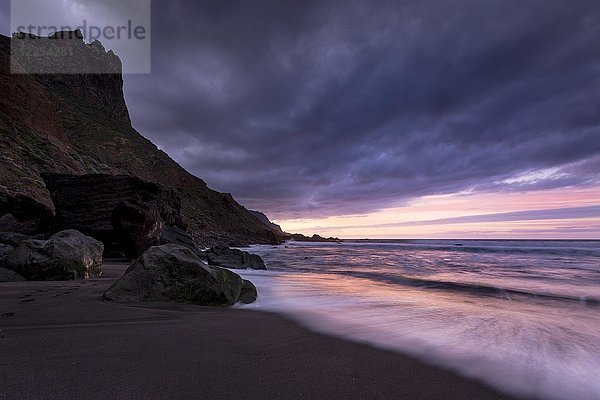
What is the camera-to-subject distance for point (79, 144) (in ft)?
107

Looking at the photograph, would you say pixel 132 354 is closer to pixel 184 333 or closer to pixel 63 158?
pixel 184 333

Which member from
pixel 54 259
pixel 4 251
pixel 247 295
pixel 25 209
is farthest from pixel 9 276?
pixel 25 209

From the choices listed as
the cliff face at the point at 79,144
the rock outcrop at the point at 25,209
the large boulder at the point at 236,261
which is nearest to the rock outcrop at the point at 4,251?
the large boulder at the point at 236,261

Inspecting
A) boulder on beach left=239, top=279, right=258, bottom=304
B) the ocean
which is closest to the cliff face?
boulder on beach left=239, top=279, right=258, bottom=304

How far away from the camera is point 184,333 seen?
8.86 ft

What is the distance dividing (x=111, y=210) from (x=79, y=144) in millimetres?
27104

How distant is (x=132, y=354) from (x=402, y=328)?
2826 millimetres

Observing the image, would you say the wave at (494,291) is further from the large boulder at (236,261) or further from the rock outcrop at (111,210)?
the rock outcrop at (111,210)

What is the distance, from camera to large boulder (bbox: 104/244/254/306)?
152 inches

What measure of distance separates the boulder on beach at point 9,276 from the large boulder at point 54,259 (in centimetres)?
11

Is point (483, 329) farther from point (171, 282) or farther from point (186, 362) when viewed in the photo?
point (171, 282)

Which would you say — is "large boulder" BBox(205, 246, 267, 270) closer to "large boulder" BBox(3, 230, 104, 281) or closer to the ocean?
the ocean

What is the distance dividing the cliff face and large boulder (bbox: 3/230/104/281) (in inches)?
357

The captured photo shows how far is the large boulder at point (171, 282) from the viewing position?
3.86m
